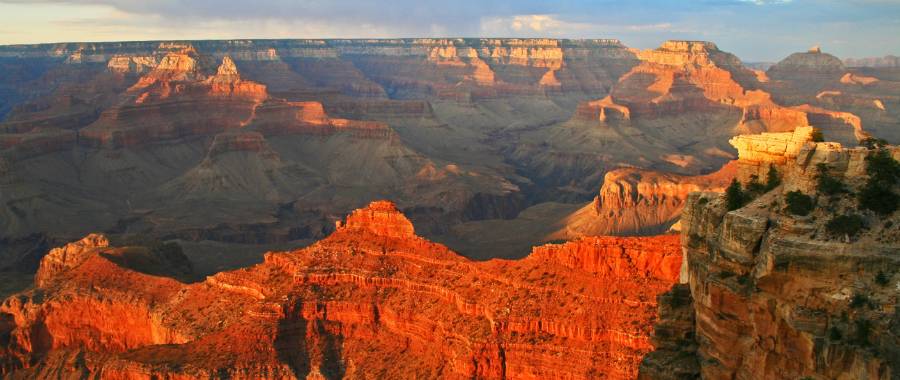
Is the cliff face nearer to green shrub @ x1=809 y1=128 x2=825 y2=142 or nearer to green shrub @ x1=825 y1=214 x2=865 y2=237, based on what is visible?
green shrub @ x1=825 y1=214 x2=865 y2=237

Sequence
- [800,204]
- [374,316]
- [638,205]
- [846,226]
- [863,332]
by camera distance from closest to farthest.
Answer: [863,332], [846,226], [800,204], [374,316], [638,205]

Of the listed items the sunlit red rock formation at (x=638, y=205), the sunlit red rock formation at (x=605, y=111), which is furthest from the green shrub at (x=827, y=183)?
the sunlit red rock formation at (x=605, y=111)

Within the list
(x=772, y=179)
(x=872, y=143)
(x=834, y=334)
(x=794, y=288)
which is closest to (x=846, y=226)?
(x=794, y=288)

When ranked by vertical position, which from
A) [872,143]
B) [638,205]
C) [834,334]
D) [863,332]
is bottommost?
[638,205]

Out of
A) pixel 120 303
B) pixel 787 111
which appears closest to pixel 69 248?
pixel 120 303

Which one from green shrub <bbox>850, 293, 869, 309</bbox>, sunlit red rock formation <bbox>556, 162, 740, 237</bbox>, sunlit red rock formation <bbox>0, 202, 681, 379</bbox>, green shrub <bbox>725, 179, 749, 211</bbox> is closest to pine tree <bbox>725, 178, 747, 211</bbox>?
green shrub <bbox>725, 179, 749, 211</bbox>

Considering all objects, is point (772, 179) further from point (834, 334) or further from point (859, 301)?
point (834, 334)
